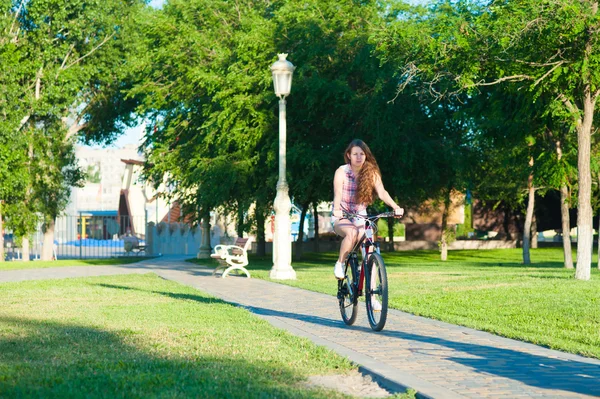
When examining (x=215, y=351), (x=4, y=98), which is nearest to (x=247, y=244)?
(x=215, y=351)

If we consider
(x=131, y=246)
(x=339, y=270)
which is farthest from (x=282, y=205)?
(x=131, y=246)

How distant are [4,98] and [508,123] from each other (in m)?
22.7

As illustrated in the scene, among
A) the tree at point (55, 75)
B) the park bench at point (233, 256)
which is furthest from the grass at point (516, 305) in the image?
the tree at point (55, 75)

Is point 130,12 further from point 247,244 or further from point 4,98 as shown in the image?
point 247,244

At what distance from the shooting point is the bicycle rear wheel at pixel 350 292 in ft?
33.2

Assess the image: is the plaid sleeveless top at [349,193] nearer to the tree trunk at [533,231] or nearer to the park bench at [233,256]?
the park bench at [233,256]

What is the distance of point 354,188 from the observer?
1003 cm

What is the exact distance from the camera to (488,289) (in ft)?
52.3

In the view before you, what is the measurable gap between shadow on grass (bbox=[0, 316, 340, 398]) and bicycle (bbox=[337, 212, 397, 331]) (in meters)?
2.38

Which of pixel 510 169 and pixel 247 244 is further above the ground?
pixel 510 169

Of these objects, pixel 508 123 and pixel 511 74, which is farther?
pixel 508 123

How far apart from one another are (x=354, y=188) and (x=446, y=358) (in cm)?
278

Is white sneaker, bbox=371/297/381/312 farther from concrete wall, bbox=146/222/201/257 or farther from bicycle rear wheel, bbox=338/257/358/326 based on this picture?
concrete wall, bbox=146/222/201/257

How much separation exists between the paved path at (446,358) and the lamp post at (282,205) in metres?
8.68
